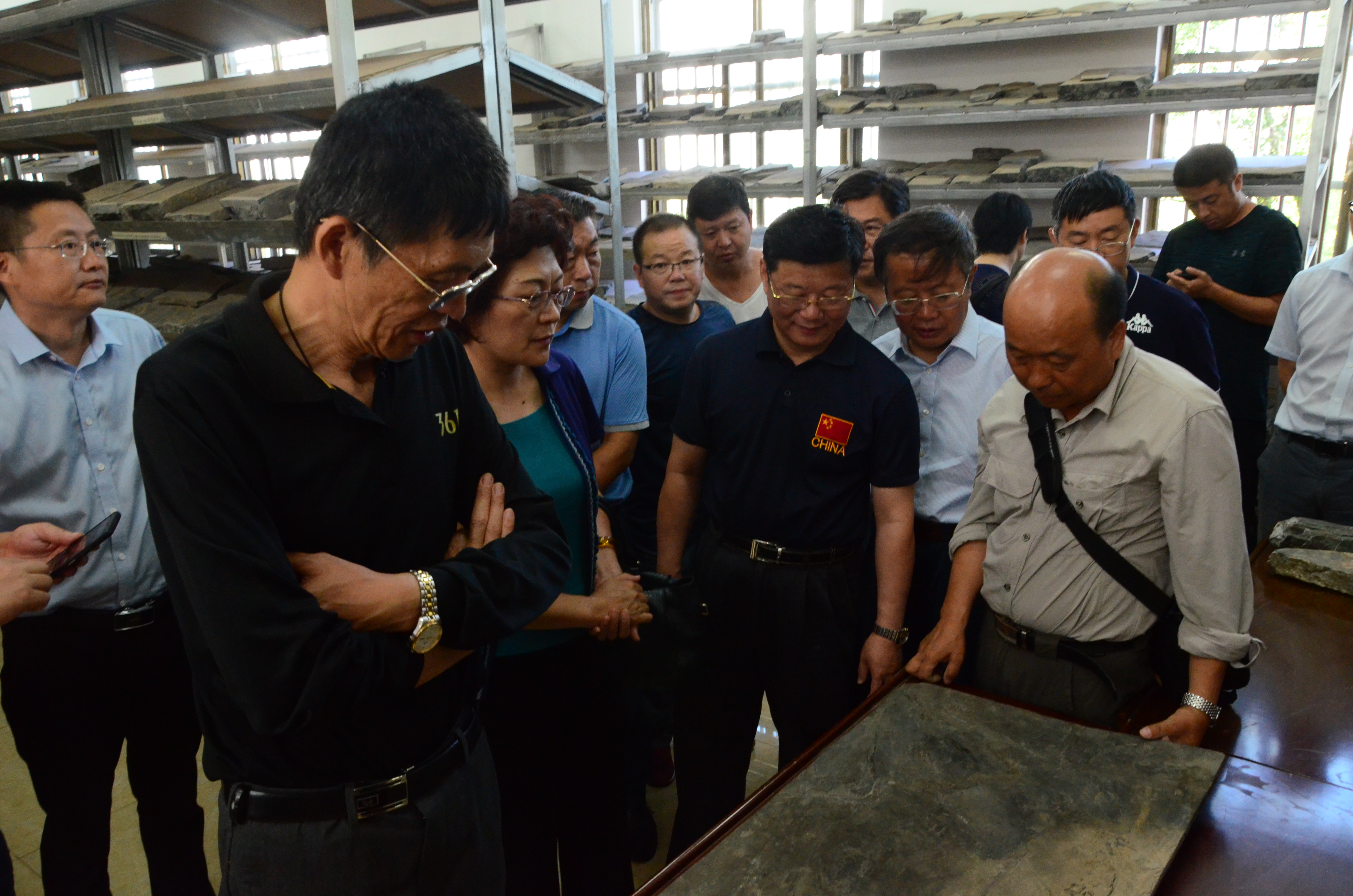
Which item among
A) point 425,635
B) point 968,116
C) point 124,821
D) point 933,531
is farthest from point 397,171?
point 968,116

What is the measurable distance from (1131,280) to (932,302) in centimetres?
89

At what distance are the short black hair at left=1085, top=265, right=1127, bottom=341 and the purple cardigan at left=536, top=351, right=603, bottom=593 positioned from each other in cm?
92

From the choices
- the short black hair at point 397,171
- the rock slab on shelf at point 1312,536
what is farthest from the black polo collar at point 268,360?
the rock slab on shelf at point 1312,536

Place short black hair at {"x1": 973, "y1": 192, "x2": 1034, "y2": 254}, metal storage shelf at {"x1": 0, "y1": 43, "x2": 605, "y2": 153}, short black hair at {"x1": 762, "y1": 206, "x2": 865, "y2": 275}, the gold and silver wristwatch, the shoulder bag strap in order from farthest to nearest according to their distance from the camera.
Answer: short black hair at {"x1": 973, "y1": 192, "x2": 1034, "y2": 254}, metal storage shelf at {"x1": 0, "y1": 43, "x2": 605, "y2": 153}, short black hair at {"x1": 762, "y1": 206, "x2": 865, "y2": 275}, the shoulder bag strap, the gold and silver wristwatch

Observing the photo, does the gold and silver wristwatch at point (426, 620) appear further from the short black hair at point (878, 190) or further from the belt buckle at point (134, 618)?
the short black hair at point (878, 190)

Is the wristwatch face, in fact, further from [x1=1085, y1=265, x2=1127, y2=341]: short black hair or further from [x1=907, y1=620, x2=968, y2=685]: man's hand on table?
[x1=1085, y1=265, x2=1127, y2=341]: short black hair

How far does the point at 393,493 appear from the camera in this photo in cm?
110

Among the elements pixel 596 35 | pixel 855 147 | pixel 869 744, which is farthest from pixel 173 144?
pixel 869 744

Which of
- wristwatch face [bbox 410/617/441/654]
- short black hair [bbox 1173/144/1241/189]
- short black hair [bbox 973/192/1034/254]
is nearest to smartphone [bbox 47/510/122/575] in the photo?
wristwatch face [bbox 410/617/441/654]

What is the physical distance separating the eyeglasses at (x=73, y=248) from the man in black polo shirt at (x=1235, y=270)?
11.0 feet

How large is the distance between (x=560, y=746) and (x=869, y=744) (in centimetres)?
67

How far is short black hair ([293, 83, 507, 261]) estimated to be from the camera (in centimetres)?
94

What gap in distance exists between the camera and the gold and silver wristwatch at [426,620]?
1.06 m

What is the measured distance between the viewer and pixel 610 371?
2.17 meters
